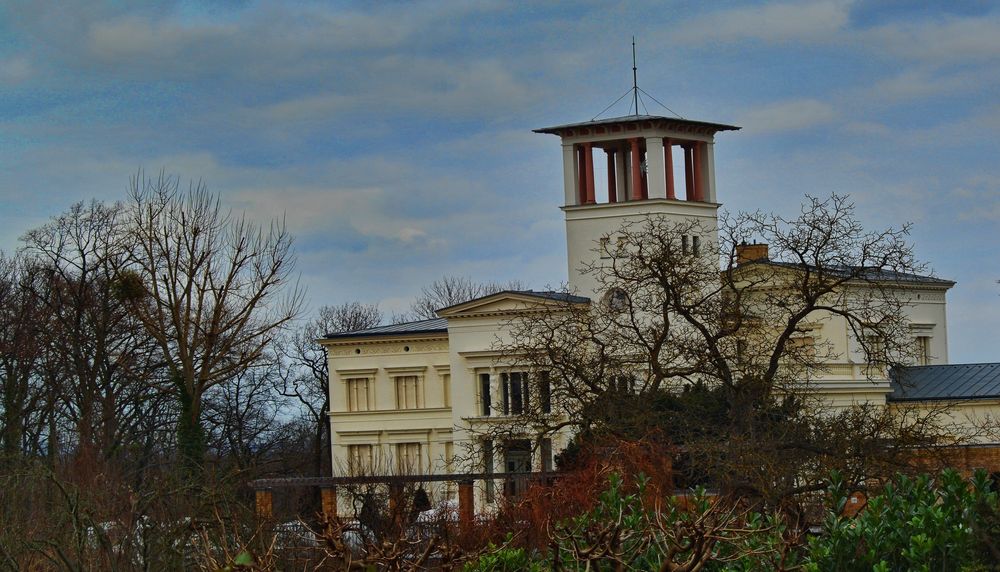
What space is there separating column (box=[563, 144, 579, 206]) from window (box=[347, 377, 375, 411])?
41.3 ft

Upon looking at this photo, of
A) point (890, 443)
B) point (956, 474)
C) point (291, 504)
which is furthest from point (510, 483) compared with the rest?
point (956, 474)

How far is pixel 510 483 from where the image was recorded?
5634 centimetres

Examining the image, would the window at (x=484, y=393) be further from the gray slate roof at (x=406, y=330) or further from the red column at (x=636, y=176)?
the red column at (x=636, y=176)

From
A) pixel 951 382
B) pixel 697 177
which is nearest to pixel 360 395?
pixel 697 177

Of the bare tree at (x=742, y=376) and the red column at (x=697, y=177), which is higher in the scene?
the red column at (x=697, y=177)

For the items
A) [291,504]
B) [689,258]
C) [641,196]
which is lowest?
[291,504]

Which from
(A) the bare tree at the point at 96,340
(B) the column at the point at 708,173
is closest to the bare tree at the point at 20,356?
(A) the bare tree at the point at 96,340

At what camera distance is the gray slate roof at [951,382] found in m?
63.7

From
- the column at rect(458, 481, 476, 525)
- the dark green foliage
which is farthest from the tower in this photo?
the dark green foliage

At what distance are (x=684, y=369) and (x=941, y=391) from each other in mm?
28936

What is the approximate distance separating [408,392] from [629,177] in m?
14.0

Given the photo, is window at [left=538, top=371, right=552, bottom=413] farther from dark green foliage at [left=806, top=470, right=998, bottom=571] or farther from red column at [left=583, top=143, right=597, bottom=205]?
red column at [left=583, top=143, right=597, bottom=205]

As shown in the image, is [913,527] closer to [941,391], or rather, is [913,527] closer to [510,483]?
[510,483]

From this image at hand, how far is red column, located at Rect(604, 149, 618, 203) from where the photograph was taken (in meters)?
72.0
